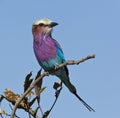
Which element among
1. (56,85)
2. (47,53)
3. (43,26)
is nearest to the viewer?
(56,85)

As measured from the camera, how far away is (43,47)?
20.9ft

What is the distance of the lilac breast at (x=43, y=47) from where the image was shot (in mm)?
6340

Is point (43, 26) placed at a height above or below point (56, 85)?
above

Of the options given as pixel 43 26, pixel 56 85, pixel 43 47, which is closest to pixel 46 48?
pixel 43 47

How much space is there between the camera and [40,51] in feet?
20.9

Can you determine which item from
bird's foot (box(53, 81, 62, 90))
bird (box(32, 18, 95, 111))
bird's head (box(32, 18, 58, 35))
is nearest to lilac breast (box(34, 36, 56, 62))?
bird (box(32, 18, 95, 111))

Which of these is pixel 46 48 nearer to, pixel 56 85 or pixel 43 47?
pixel 43 47

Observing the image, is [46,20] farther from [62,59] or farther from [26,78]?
[26,78]

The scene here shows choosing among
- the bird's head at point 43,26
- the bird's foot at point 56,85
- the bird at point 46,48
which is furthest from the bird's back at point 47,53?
the bird's foot at point 56,85

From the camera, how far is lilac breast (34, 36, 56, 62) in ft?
20.8

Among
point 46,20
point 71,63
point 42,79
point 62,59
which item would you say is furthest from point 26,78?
point 62,59

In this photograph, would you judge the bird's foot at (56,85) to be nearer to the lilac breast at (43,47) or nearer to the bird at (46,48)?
the bird at (46,48)

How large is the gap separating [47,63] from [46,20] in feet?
2.31

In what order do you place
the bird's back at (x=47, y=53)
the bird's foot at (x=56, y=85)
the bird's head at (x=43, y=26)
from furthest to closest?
the bird's back at (x=47, y=53) → the bird's head at (x=43, y=26) → the bird's foot at (x=56, y=85)
